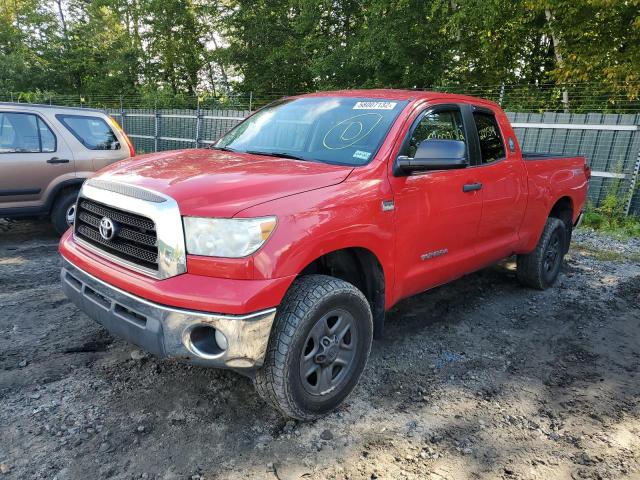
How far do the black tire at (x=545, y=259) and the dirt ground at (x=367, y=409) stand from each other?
0.72 metres

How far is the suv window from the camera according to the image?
233 inches

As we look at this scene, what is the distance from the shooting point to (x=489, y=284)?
542 centimetres

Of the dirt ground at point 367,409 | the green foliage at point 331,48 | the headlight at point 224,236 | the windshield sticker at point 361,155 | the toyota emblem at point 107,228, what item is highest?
the green foliage at point 331,48

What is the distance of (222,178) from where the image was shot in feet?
8.73

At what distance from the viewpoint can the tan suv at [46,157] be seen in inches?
233

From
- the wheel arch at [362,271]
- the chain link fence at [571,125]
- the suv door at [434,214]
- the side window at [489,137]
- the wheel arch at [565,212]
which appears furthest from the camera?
the chain link fence at [571,125]

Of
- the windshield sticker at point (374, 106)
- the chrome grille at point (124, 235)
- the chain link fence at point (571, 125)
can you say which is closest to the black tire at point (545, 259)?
the windshield sticker at point (374, 106)

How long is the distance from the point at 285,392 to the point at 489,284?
11.7 feet

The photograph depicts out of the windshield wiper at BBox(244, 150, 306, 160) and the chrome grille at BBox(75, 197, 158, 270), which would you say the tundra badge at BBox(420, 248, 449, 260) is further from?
the chrome grille at BBox(75, 197, 158, 270)

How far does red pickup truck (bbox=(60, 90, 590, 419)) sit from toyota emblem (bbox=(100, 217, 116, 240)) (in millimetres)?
11

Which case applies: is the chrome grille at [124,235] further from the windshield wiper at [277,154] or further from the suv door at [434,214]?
the suv door at [434,214]

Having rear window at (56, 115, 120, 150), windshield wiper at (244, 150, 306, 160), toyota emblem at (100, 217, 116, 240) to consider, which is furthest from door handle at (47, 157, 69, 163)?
toyota emblem at (100, 217, 116, 240)

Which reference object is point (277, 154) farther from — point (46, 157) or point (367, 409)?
point (46, 157)

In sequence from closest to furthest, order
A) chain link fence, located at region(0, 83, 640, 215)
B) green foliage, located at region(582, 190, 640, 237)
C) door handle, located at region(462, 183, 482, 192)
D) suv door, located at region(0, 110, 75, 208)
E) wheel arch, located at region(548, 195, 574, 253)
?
door handle, located at region(462, 183, 482, 192) → wheel arch, located at region(548, 195, 574, 253) → suv door, located at region(0, 110, 75, 208) → green foliage, located at region(582, 190, 640, 237) → chain link fence, located at region(0, 83, 640, 215)
